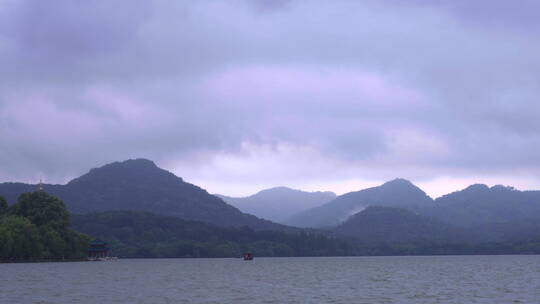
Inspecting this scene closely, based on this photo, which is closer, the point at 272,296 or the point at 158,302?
the point at 158,302

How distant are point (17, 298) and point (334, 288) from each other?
172ft

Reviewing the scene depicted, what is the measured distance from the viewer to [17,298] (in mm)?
83875

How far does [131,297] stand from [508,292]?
2247 inches

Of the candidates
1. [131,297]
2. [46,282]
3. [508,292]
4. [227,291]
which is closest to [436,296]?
[508,292]

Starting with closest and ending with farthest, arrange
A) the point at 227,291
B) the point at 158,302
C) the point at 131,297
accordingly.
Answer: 1. the point at 158,302
2. the point at 131,297
3. the point at 227,291

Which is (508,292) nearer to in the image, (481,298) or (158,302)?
(481,298)

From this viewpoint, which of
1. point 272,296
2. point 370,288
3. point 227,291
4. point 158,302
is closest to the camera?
point 158,302

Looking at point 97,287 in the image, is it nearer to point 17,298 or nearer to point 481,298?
point 17,298

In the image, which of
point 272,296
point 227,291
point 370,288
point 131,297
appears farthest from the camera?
point 370,288

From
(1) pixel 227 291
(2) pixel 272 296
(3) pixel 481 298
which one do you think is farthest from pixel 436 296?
(1) pixel 227 291

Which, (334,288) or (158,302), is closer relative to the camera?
(158,302)

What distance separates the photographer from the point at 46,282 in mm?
117500

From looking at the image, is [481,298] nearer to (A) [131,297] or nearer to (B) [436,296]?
(B) [436,296]

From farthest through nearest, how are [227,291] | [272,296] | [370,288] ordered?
[370,288] → [227,291] → [272,296]
